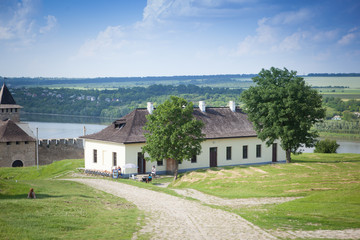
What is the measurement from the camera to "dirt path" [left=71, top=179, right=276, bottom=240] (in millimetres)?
13609

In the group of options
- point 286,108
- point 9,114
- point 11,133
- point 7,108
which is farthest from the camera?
point 9,114

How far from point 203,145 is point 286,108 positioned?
315 inches

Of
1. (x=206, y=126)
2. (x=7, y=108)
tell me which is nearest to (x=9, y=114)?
(x=7, y=108)

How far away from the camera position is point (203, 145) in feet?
132

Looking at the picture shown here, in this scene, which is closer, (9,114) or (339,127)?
(9,114)

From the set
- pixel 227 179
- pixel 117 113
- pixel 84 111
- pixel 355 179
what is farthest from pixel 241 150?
pixel 84 111

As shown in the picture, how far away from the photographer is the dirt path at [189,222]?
13609 mm

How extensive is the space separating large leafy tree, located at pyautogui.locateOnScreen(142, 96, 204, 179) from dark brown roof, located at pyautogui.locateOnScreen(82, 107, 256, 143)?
3.70 metres

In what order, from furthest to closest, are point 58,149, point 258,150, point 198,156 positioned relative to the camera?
point 58,149, point 258,150, point 198,156

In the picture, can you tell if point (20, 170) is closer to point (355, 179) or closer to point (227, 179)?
point (227, 179)

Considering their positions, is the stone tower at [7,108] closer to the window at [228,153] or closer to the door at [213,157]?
the door at [213,157]

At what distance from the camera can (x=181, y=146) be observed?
33719 mm

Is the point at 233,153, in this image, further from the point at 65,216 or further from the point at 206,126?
the point at 65,216

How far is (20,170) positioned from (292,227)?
40392mm
